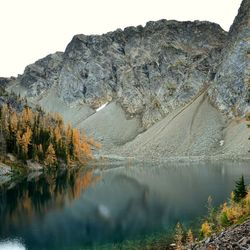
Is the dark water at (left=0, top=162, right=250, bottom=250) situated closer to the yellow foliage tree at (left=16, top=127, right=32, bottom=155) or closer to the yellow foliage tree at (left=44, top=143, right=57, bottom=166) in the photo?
the yellow foliage tree at (left=16, top=127, right=32, bottom=155)

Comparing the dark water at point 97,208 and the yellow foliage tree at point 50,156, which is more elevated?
the yellow foliage tree at point 50,156

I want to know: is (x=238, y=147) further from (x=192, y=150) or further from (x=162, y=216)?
(x=162, y=216)

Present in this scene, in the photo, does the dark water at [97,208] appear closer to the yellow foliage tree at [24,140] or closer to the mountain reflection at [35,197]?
the mountain reflection at [35,197]

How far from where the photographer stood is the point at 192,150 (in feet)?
591

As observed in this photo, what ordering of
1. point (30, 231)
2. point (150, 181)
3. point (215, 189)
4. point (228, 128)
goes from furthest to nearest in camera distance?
1. point (228, 128)
2. point (150, 181)
3. point (215, 189)
4. point (30, 231)

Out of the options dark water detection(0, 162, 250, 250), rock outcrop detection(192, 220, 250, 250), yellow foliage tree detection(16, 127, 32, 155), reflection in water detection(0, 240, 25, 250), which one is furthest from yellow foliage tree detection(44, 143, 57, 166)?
rock outcrop detection(192, 220, 250, 250)

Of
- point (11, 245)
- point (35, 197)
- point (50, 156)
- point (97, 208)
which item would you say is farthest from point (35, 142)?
point (11, 245)

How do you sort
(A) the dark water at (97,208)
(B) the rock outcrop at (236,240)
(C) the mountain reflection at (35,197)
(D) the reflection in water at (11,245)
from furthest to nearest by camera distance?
(C) the mountain reflection at (35,197)
(A) the dark water at (97,208)
(D) the reflection in water at (11,245)
(B) the rock outcrop at (236,240)

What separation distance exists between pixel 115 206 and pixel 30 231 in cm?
1905

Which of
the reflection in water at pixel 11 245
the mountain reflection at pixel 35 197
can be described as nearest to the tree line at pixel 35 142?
the mountain reflection at pixel 35 197

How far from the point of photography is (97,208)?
6750cm

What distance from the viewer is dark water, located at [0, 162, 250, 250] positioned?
159ft

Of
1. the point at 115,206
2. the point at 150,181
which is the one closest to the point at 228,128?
the point at 150,181

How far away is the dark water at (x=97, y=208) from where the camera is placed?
48.6m
